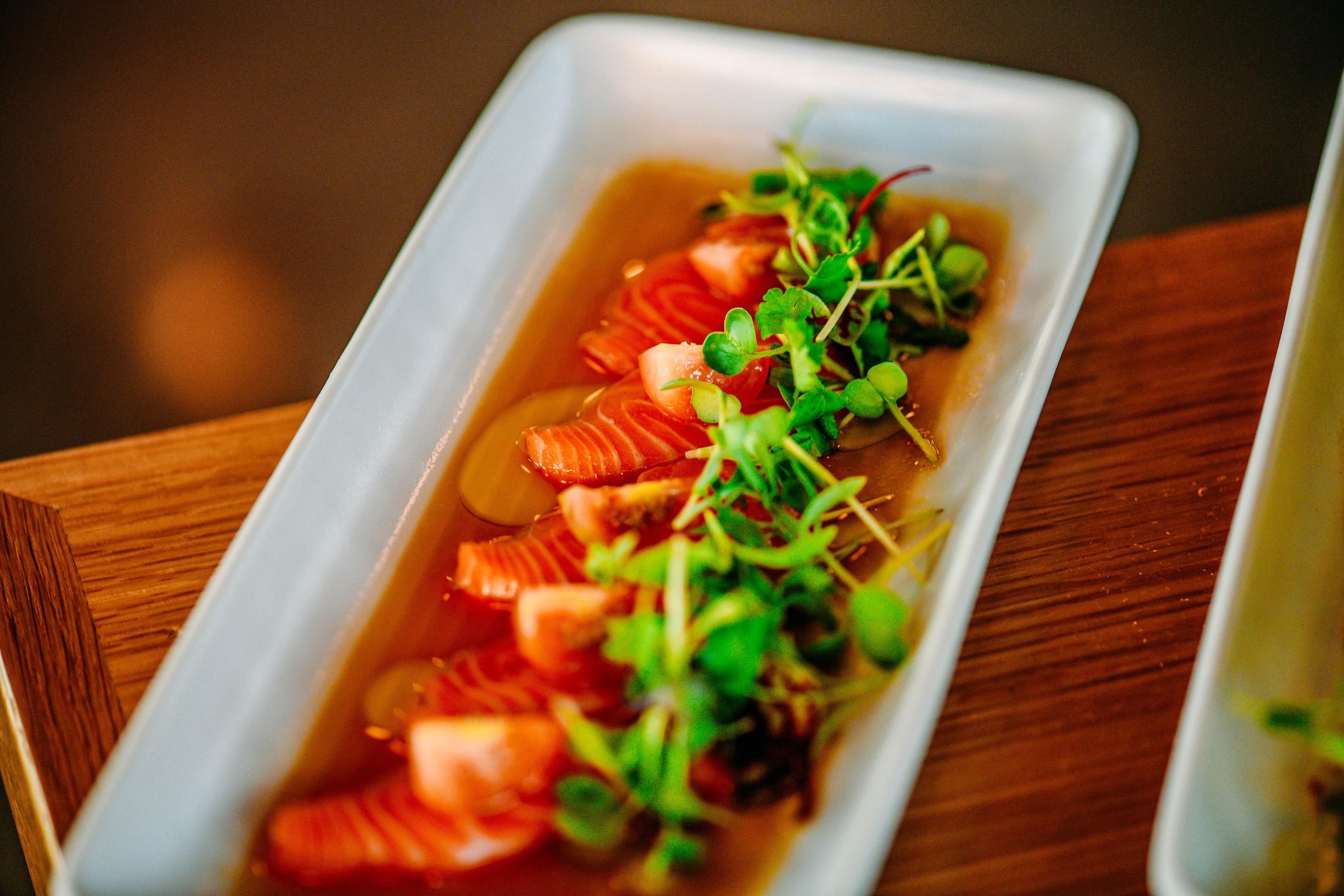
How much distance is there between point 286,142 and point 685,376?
1.61 meters

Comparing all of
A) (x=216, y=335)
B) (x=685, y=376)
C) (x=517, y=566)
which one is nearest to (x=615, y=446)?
(x=685, y=376)

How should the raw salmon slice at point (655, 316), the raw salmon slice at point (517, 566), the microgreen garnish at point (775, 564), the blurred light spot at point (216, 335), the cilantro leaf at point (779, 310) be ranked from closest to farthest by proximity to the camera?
the microgreen garnish at point (775, 564) → the raw salmon slice at point (517, 566) → the cilantro leaf at point (779, 310) → the raw salmon slice at point (655, 316) → the blurred light spot at point (216, 335)

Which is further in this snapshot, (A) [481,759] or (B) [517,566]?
(B) [517,566]

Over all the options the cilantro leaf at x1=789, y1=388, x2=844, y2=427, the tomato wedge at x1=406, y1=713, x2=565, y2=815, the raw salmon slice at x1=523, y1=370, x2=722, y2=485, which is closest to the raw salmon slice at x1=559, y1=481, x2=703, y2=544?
the raw salmon slice at x1=523, y1=370, x2=722, y2=485

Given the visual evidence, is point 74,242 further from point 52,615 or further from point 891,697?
point 891,697

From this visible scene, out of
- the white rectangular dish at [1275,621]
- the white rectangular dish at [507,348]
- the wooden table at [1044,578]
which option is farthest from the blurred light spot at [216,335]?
the white rectangular dish at [1275,621]

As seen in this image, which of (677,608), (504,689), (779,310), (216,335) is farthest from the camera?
(216,335)

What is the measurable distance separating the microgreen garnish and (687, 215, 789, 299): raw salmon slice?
0.04 meters

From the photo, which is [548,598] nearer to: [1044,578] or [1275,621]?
[1044,578]

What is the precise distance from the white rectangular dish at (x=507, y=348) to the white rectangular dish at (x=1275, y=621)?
30 centimetres

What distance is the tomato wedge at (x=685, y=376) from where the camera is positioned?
5.62ft

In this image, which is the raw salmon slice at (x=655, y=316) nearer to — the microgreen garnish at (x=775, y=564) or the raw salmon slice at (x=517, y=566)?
the microgreen garnish at (x=775, y=564)

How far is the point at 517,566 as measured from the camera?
1561mm

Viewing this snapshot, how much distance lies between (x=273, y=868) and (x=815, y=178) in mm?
1598
